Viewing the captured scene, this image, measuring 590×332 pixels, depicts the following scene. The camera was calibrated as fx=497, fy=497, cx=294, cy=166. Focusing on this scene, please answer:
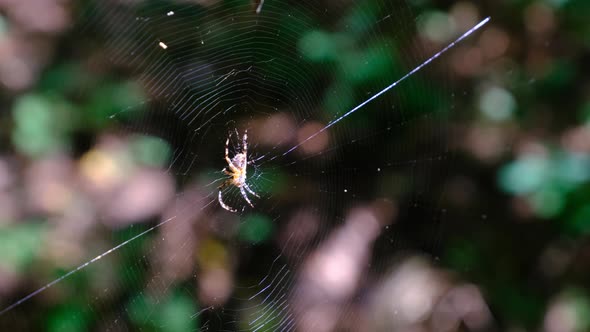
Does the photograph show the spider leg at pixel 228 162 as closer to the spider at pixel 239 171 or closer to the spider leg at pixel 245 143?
the spider at pixel 239 171

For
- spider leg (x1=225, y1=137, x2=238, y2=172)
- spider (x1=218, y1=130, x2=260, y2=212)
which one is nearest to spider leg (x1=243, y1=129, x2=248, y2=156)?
spider (x1=218, y1=130, x2=260, y2=212)

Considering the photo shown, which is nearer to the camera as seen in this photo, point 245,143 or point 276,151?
point 276,151

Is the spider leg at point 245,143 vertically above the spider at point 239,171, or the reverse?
the spider leg at point 245,143

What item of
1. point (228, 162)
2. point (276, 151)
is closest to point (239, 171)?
point (228, 162)

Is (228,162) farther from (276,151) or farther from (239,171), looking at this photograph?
(276,151)

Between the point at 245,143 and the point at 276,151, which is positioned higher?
the point at 245,143

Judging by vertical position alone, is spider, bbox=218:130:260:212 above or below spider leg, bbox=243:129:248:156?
below

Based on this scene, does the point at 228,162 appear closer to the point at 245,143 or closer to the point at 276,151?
the point at 245,143

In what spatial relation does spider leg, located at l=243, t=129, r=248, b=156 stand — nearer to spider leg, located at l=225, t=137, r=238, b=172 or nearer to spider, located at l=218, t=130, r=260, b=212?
spider, located at l=218, t=130, r=260, b=212

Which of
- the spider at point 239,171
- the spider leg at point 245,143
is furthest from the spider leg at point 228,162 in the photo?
the spider leg at point 245,143
